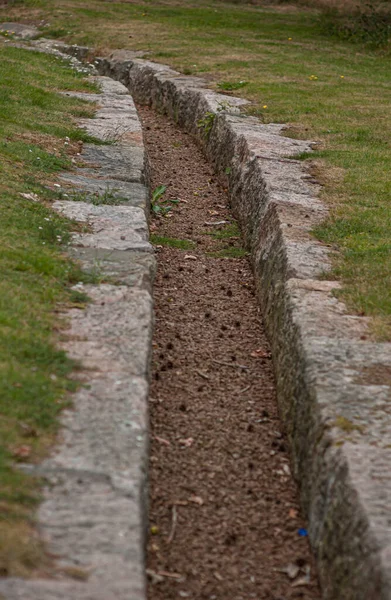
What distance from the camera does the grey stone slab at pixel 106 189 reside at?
6.00 metres

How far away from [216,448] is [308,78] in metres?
8.30

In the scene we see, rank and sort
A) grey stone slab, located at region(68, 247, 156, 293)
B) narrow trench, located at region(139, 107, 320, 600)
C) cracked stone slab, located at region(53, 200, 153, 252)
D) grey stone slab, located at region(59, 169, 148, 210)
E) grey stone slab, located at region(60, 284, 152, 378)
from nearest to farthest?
1. narrow trench, located at region(139, 107, 320, 600)
2. grey stone slab, located at region(60, 284, 152, 378)
3. grey stone slab, located at region(68, 247, 156, 293)
4. cracked stone slab, located at region(53, 200, 153, 252)
5. grey stone slab, located at region(59, 169, 148, 210)

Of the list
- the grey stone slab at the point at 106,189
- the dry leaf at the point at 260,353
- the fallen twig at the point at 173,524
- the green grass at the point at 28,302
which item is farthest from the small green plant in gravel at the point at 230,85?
the fallen twig at the point at 173,524

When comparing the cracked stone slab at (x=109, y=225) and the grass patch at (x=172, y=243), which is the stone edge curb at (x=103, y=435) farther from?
the grass patch at (x=172, y=243)

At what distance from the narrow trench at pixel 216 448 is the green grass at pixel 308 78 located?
2.40ft

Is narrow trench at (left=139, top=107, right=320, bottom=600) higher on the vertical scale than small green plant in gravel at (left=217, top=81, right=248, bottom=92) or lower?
lower

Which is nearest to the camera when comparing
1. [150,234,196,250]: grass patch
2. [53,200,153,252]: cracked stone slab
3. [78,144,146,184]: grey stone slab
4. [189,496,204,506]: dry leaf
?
[189,496,204,506]: dry leaf

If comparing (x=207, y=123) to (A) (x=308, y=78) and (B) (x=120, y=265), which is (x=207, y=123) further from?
(B) (x=120, y=265)

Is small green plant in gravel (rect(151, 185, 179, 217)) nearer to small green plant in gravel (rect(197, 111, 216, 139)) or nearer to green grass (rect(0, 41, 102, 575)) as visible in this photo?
green grass (rect(0, 41, 102, 575))

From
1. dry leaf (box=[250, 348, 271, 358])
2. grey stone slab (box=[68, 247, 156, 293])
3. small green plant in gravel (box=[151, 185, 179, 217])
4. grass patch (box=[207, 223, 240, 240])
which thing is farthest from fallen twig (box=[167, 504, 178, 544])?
small green plant in gravel (box=[151, 185, 179, 217])

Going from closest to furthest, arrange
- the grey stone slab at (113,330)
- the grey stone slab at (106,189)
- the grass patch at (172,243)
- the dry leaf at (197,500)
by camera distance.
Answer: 1. the dry leaf at (197,500)
2. the grey stone slab at (113,330)
3. the grey stone slab at (106,189)
4. the grass patch at (172,243)

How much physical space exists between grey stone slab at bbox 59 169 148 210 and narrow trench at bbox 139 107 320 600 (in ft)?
1.31

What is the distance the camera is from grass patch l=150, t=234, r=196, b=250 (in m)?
6.39

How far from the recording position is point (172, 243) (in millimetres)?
6426
